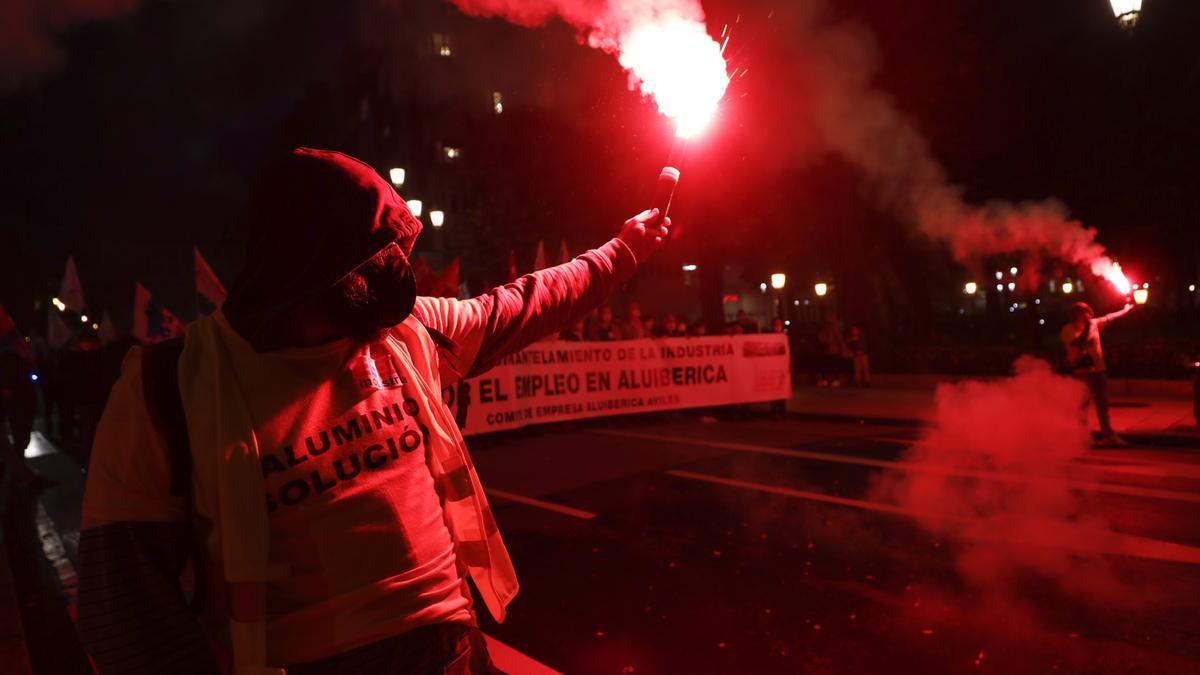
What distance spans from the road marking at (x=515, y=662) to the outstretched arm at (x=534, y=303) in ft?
8.02

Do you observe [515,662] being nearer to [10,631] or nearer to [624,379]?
[10,631]

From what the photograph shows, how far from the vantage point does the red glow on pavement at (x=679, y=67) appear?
3140 mm

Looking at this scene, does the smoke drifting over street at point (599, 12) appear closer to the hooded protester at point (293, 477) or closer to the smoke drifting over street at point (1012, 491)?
the hooded protester at point (293, 477)

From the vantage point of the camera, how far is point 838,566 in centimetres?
A: 550

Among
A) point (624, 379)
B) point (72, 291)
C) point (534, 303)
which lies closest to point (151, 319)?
point (72, 291)

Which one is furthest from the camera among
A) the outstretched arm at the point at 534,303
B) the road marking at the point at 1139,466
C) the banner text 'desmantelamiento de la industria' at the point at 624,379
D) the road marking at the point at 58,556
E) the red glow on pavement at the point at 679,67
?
the banner text 'desmantelamiento de la industria' at the point at 624,379

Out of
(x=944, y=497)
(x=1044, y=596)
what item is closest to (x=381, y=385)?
(x=1044, y=596)

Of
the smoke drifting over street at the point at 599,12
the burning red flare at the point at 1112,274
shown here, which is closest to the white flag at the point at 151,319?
the smoke drifting over street at the point at 599,12

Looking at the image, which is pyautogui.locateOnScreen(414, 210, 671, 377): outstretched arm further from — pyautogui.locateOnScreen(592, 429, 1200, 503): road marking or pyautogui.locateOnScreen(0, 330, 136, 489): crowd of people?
pyautogui.locateOnScreen(0, 330, 136, 489): crowd of people

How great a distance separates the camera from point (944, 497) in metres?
7.33

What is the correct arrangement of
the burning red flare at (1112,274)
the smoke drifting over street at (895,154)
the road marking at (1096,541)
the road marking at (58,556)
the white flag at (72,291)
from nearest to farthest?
1. the road marking at (1096,541)
2. the road marking at (58,556)
3. the burning red flare at (1112,274)
4. the smoke drifting over street at (895,154)
5. the white flag at (72,291)

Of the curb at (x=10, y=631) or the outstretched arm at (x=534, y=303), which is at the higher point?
the outstretched arm at (x=534, y=303)

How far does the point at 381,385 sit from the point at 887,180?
657 inches

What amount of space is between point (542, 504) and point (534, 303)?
5.83m
